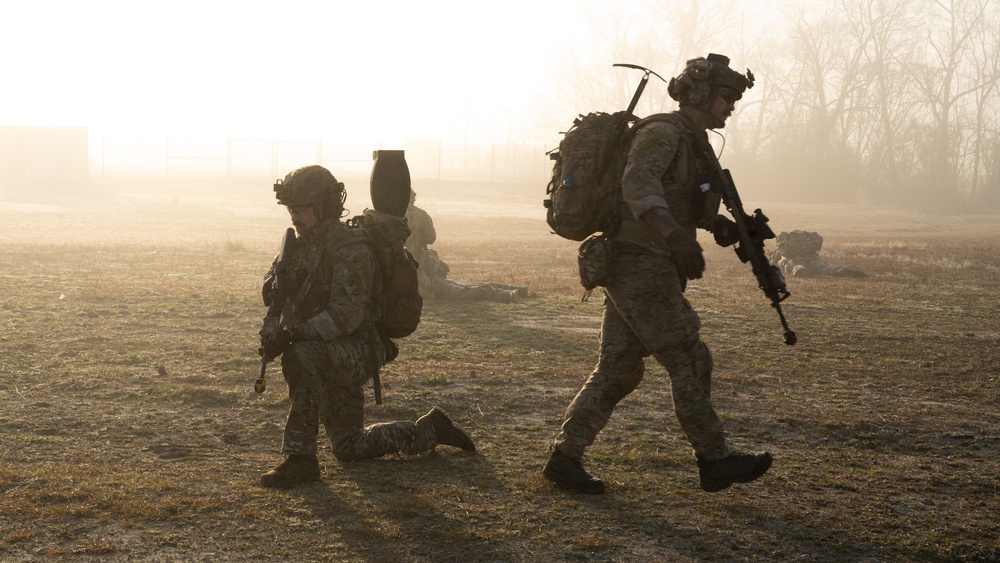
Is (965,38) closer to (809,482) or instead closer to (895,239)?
(895,239)

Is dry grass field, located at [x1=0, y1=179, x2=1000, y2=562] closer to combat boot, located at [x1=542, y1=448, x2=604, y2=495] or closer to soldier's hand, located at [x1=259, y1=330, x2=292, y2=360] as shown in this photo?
combat boot, located at [x1=542, y1=448, x2=604, y2=495]

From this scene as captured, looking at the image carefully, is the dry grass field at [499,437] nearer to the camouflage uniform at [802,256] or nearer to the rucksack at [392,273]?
the rucksack at [392,273]

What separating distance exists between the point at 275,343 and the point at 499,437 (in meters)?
1.88

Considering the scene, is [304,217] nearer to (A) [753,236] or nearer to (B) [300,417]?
(B) [300,417]

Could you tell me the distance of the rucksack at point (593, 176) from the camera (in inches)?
201

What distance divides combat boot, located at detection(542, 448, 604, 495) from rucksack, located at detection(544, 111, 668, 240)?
3.65 feet

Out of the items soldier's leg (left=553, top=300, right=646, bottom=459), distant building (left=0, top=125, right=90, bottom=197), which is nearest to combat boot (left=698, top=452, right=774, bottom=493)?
soldier's leg (left=553, top=300, right=646, bottom=459)

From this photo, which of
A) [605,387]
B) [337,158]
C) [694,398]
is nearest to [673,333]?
[694,398]

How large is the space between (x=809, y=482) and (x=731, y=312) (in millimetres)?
7477

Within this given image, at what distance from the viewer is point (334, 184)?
5531 mm

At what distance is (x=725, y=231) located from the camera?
17.4 feet

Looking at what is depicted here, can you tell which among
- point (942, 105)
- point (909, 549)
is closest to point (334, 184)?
point (909, 549)

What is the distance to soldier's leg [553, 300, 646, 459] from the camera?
5230 mm

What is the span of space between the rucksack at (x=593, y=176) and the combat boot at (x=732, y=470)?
119 centimetres
